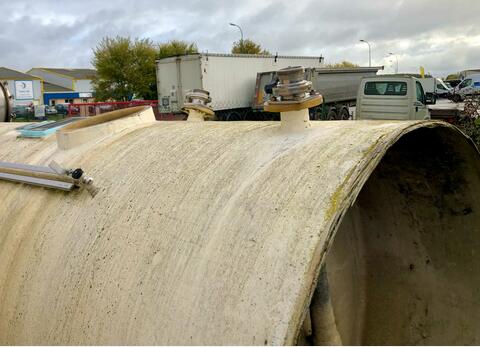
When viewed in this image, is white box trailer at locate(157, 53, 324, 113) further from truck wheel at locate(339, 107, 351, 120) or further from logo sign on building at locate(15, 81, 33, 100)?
logo sign on building at locate(15, 81, 33, 100)

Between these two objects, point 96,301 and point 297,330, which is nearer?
point 297,330

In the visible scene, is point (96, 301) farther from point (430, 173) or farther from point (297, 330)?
point (430, 173)

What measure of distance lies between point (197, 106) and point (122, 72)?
37693 mm

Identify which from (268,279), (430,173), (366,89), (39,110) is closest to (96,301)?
(268,279)

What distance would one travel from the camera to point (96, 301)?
200 cm

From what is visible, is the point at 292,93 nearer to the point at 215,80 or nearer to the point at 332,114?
the point at 215,80

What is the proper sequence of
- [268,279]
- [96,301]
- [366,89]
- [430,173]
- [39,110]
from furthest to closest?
[39,110], [366,89], [430,173], [96,301], [268,279]

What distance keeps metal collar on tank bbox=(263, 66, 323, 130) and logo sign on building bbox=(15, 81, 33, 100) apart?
193 ft

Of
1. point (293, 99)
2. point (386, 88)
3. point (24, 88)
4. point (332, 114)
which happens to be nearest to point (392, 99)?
point (386, 88)

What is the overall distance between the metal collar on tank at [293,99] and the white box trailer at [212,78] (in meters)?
18.9

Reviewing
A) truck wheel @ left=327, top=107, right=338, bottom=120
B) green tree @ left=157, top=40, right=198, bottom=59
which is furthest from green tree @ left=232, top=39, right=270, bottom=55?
truck wheel @ left=327, top=107, right=338, bottom=120

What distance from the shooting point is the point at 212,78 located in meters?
21.4

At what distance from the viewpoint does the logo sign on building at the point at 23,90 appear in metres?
55.6

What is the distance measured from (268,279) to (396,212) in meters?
1.51
